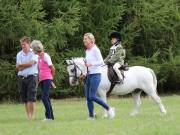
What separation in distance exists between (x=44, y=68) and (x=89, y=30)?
1449cm

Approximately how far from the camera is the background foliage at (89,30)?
2644 cm

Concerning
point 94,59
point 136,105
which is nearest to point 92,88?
point 94,59

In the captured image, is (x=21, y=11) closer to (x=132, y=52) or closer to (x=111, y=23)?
(x=111, y=23)

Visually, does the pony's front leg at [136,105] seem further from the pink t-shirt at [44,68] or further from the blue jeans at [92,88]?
the pink t-shirt at [44,68]

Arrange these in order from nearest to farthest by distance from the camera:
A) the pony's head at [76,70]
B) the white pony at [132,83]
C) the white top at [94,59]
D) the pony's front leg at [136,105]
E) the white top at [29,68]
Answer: the white top at [94,59]
the pony's head at [76,70]
the white top at [29,68]
the white pony at [132,83]
the pony's front leg at [136,105]

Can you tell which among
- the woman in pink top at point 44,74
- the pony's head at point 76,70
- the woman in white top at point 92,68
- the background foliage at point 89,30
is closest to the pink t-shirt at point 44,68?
the woman in pink top at point 44,74

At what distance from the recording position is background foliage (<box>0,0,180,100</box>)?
26438 millimetres

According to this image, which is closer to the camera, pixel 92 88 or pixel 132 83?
pixel 92 88

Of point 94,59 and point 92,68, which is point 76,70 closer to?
point 92,68

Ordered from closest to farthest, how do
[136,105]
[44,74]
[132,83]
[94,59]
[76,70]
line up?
[94,59], [44,74], [76,70], [132,83], [136,105]

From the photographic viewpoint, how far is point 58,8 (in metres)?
28.5

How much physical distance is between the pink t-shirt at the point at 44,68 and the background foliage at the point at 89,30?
10541mm

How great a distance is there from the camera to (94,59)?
1516cm

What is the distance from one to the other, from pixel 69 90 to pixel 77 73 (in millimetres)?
13528
